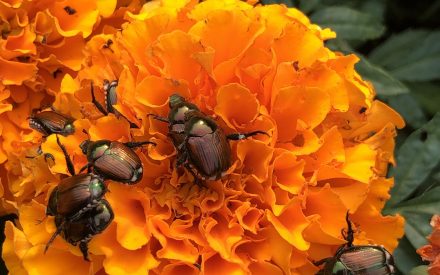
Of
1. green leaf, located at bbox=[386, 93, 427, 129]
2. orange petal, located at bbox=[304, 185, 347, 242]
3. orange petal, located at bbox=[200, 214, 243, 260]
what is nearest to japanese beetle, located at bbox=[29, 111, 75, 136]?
orange petal, located at bbox=[200, 214, 243, 260]

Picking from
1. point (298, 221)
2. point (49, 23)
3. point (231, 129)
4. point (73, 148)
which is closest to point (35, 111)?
point (49, 23)

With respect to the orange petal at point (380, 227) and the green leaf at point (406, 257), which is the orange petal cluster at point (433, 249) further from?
the green leaf at point (406, 257)

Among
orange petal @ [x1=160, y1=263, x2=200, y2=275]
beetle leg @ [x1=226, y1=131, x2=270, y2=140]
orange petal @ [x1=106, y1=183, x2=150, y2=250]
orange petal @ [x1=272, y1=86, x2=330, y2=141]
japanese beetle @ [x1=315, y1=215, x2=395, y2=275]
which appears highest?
orange petal @ [x1=272, y1=86, x2=330, y2=141]

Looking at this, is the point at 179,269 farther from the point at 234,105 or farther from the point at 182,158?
the point at 234,105

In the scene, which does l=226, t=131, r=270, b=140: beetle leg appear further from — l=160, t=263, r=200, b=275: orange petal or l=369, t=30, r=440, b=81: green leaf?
l=369, t=30, r=440, b=81: green leaf

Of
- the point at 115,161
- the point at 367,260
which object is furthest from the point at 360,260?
the point at 115,161

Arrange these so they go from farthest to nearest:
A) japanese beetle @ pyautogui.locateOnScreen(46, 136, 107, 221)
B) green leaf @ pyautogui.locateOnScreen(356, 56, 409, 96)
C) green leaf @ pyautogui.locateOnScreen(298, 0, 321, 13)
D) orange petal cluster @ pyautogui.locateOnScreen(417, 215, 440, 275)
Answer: green leaf @ pyautogui.locateOnScreen(298, 0, 321, 13) → green leaf @ pyautogui.locateOnScreen(356, 56, 409, 96) → orange petal cluster @ pyautogui.locateOnScreen(417, 215, 440, 275) → japanese beetle @ pyautogui.locateOnScreen(46, 136, 107, 221)
